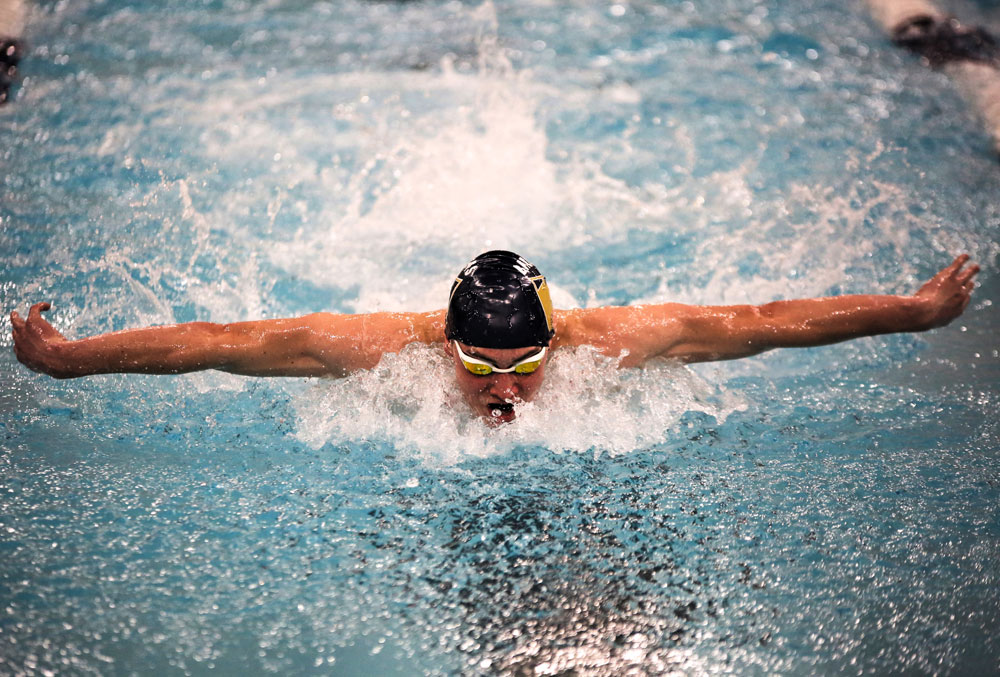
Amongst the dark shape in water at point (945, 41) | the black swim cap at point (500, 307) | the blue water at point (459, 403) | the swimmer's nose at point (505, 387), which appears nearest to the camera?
the blue water at point (459, 403)

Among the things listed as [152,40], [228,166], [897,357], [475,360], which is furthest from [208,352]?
[152,40]

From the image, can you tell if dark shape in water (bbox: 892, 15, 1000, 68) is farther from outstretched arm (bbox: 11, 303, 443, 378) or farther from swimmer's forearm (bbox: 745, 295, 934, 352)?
outstretched arm (bbox: 11, 303, 443, 378)

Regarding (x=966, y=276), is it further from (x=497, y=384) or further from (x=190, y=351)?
(x=190, y=351)

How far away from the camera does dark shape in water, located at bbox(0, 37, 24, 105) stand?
19.4ft

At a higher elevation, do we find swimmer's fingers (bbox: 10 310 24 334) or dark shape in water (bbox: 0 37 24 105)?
swimmer's fingers (bbox: 10 310 24 334)

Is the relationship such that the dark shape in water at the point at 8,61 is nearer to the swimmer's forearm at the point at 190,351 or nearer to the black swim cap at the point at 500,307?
the swimmer's forearm at the point at 190,351

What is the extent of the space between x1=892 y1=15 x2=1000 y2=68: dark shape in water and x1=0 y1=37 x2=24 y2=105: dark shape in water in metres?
6.98

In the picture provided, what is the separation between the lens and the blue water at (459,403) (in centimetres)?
271

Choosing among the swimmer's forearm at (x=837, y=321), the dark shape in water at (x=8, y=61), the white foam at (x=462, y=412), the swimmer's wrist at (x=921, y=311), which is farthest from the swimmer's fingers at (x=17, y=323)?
the dark shape in water at (x=8, y=61)

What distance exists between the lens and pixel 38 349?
10.1ft

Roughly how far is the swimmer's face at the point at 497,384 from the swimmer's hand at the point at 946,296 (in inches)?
60.0

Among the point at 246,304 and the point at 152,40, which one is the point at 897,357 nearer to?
the point at 246,304

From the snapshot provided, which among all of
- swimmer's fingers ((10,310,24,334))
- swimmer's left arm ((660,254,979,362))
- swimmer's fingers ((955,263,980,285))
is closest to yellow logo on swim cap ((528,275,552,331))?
swimmer's left arm ((660,254,979,362))

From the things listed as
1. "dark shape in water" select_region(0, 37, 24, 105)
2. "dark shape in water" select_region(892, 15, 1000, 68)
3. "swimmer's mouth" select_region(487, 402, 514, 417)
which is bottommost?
"dark shape in water" select_region(892, 15, 1000, 68)
